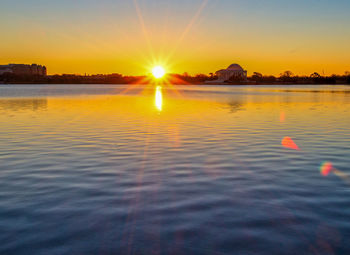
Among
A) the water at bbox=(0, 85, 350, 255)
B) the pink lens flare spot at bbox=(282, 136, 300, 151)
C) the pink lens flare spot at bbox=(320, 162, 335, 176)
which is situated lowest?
the water at bbox=(0, 85, 350, 255)

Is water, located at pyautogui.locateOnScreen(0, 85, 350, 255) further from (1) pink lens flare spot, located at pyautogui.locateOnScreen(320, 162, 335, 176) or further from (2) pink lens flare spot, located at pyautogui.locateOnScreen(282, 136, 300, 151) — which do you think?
(2) pink lens flare spot, located at pyautogui.locateOnScreen(282, 136, 300, 151)

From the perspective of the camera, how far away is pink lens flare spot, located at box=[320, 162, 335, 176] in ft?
43.2

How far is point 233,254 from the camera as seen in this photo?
22.4ft

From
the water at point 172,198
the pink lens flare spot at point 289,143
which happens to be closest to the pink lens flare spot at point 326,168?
the water at point 172,198

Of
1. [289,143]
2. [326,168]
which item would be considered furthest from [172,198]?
[289,143]

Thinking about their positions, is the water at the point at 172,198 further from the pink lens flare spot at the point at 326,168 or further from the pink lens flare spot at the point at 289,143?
the pink lens flare spot at the point at 289,143

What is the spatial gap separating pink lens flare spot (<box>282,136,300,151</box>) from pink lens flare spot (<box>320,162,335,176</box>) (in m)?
3.40

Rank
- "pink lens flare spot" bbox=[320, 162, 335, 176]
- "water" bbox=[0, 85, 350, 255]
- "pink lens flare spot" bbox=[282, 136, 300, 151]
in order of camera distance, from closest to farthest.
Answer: "water" bbox=[0, 85, 350, 255], "pink lens flare spot" bbox=[320, 162, 335, 176], "pink lens flare spot" bbox=[282, 136, 300, 151]

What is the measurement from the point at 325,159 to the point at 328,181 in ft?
13.2

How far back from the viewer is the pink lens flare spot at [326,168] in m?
13.2

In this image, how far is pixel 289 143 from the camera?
19781 millimetres

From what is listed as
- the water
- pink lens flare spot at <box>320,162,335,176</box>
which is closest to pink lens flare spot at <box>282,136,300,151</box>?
the water

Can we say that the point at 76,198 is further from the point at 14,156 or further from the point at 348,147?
the point at 348,147

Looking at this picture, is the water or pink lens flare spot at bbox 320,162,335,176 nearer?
the water
